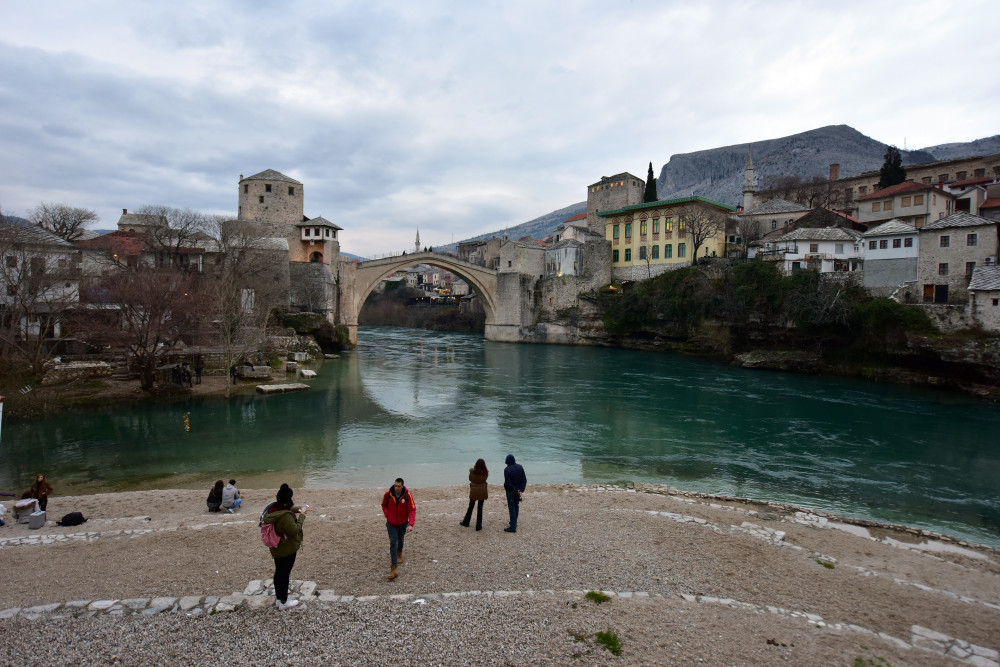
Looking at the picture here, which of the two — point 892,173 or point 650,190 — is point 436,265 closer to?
point 650,190

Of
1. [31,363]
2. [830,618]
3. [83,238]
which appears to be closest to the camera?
[830,618]

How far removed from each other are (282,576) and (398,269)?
123ft

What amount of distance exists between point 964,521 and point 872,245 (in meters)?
20.5

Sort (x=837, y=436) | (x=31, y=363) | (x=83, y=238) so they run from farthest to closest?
(x=83, y=238) < (x=31, y=363) < (x=837, y=436)

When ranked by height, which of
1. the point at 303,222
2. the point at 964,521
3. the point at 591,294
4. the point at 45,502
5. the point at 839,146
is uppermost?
the point at 839,146

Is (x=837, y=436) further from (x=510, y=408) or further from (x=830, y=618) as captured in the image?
(x=830, y=618)

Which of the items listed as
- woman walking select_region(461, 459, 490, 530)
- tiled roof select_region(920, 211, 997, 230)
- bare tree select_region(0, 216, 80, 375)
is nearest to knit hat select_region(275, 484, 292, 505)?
woman walking select_region(461, 459, 490, 530)

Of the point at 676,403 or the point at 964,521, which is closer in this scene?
the point at 964,521

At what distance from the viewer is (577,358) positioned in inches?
1337

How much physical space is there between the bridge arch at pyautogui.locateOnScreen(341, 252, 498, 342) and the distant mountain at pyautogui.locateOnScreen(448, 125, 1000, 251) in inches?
1995

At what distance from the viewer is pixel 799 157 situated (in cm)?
9950

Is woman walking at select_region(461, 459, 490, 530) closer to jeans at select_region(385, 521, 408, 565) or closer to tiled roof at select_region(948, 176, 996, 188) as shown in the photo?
jeans at select_region(385, 521, 408, 565)

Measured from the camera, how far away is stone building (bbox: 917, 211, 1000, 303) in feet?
71.1

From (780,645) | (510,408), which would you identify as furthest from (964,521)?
(510,408)
